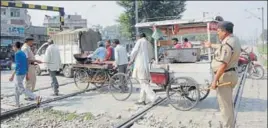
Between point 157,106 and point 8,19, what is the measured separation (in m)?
38.9

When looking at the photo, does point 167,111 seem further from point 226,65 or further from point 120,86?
point 226,65

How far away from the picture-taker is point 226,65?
5164 mm

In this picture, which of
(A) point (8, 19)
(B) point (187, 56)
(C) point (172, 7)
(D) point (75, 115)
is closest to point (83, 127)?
(D) point (75, 115)

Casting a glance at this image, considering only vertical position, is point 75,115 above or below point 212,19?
below

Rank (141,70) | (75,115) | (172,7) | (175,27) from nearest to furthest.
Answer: (75,115) < (141,70) < (175,27) < (172,7)

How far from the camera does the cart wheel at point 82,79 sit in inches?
464

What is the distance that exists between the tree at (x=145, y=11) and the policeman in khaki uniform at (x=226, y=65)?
91.7 feet

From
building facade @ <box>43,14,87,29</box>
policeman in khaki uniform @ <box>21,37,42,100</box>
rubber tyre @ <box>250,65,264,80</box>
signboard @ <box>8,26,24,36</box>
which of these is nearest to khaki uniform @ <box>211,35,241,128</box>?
policeman in khaki uniform @ <box>21,37,42,100</box>

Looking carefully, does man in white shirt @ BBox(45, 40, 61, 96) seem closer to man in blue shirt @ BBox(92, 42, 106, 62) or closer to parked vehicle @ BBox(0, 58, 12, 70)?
man in blue shirt @ BBox(92, 42, 106, 62)

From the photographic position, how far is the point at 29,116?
8.09 m

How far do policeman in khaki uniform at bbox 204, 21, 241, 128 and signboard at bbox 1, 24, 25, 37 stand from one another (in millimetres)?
34832

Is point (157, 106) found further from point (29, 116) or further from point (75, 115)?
point (29, 116)

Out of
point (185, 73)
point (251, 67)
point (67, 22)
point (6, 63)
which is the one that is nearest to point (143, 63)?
point (185, 73)

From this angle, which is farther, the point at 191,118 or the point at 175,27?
the point at 175,27
